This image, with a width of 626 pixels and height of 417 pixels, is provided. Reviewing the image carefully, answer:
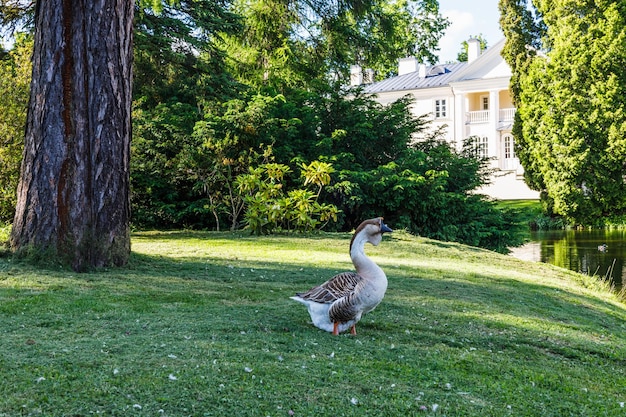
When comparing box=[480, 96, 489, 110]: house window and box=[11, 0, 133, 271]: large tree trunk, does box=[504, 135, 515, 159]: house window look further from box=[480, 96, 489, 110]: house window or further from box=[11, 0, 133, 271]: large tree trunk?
box=[11, 0, 133, 271]: large tree trunk

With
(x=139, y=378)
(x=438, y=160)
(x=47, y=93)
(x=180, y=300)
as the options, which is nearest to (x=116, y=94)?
(x=47, y=93)

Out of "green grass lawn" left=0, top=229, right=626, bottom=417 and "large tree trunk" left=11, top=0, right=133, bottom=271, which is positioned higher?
"large tree trunk" left=11, top=0, right=133, bottom=271

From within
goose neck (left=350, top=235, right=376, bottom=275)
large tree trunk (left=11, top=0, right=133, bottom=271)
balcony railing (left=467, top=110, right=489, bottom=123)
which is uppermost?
balcony railing (left=467, top=110, right=489, bottom=123)

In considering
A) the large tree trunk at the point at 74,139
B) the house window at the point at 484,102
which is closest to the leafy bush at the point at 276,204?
the large tree trunk at the point at 74,139

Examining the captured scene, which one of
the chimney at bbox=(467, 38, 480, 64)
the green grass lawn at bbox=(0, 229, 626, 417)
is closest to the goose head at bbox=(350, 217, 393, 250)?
the green grass lawn at bbox=(0, 229, 626, 417)

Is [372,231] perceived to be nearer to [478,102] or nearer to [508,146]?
[508,146]

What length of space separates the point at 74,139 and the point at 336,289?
4212 millimetres

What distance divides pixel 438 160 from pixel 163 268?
12668 mm

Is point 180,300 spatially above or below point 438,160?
below

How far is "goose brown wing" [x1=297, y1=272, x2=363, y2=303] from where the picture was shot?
18.1 feet

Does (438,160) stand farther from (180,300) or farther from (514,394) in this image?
(514,394)

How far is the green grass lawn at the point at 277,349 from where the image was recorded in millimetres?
4059

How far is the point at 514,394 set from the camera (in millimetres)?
4758

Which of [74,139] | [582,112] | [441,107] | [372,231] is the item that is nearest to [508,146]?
[441,107]
